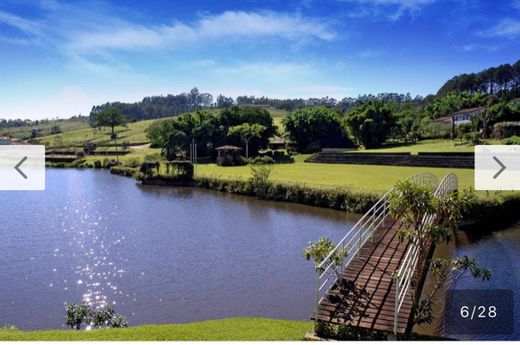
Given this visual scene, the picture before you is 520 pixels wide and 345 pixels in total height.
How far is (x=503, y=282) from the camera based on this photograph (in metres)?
13.4

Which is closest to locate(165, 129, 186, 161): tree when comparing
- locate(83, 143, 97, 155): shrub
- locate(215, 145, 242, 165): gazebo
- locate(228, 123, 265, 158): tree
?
locate(215, 145, 242, 165): gazebo

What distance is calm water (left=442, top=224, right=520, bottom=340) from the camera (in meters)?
11.8

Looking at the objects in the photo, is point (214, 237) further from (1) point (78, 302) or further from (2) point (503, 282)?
(2) point (503, 282)

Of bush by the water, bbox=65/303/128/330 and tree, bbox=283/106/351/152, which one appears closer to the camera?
bush by the water, bbox=65/303/128/330

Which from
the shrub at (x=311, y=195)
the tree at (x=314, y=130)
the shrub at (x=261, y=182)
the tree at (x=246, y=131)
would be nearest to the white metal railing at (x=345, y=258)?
the shrub at (x=311, y=195)

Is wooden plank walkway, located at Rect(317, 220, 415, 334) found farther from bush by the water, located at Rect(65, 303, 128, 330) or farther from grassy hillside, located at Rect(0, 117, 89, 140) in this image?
grassy hillside, located at Rect(0, 117, 89, 140)

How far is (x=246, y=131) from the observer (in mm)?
51938

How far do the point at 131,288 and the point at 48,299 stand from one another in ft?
7.49

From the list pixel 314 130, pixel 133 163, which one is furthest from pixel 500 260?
pixel 133 163

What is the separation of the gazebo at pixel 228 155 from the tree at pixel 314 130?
880 centimetres

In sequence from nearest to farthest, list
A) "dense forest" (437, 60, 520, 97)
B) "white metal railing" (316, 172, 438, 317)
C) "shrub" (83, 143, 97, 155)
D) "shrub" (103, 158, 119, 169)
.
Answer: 1. "white metal railing" (316, 172, 438, 317)
2. "shrub" (103, 158, 119, 169)
3. "dense forest" (437, 60, 520, 97)
4. "shrub" (83, 143, 97, 155)

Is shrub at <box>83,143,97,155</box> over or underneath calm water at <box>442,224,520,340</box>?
over

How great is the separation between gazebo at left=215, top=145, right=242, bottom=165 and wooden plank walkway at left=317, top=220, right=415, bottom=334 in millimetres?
36667

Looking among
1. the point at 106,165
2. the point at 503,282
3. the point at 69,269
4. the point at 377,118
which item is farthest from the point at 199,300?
the point at 106,165
